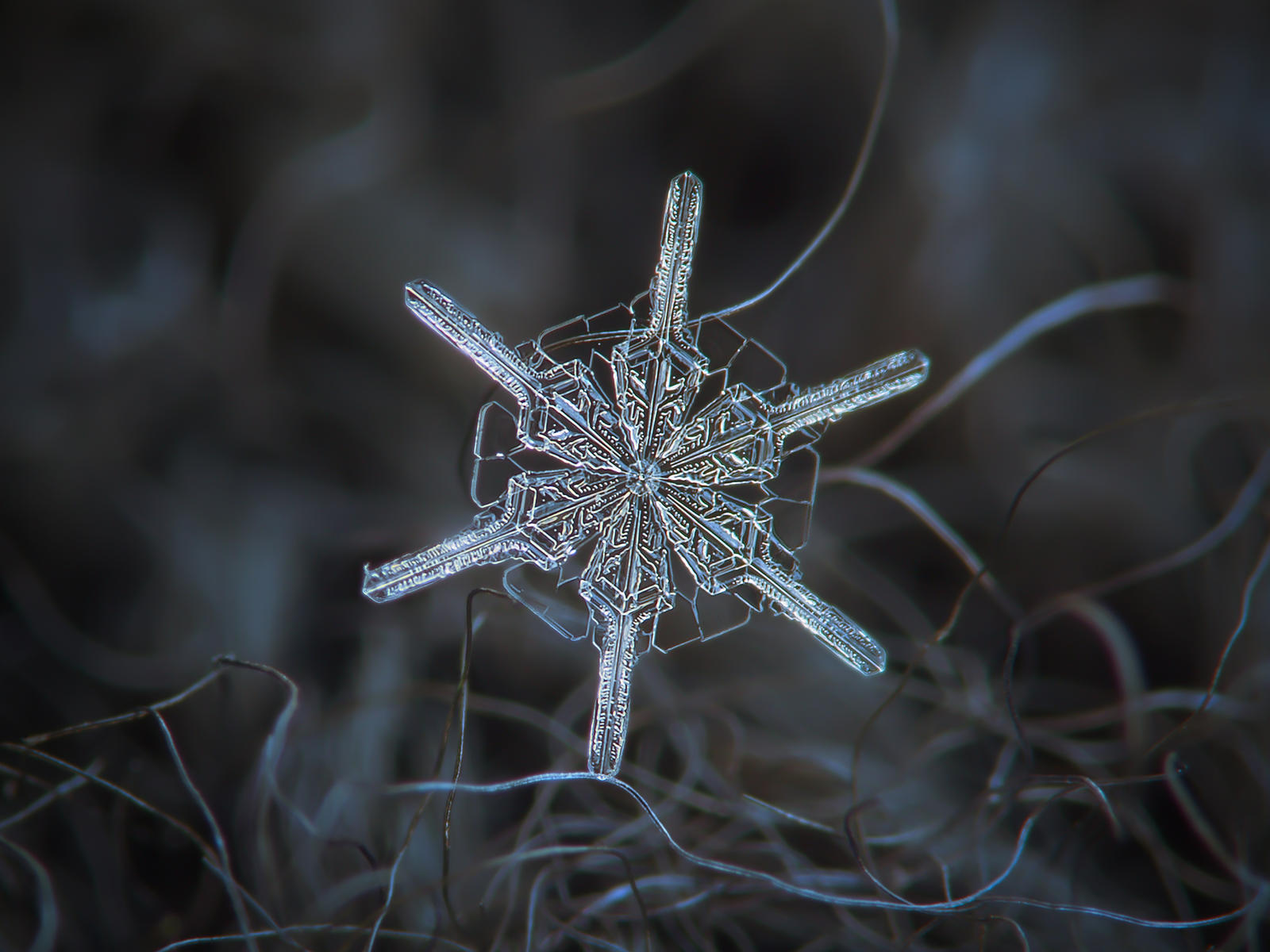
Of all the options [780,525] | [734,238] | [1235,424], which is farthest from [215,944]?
[1235,424]

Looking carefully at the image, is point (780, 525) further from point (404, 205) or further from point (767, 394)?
point (404, 205)

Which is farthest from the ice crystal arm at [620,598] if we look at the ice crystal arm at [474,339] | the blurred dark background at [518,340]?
the blurred dark background at [518,340]

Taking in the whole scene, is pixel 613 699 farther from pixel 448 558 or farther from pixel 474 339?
pixel 474 339

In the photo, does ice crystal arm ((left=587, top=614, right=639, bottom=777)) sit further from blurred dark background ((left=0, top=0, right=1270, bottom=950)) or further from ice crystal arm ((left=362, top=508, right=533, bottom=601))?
blurred dark background ((left=0, top=0, right=1270, bottom=950))

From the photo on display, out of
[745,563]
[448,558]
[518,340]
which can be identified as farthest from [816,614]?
[518,340]

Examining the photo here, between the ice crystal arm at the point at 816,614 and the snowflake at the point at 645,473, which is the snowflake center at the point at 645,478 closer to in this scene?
the snowflake at the point at 645,473

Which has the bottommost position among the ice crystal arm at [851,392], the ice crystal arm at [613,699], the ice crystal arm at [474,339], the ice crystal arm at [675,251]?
the ice crystal arm at [613,699]
